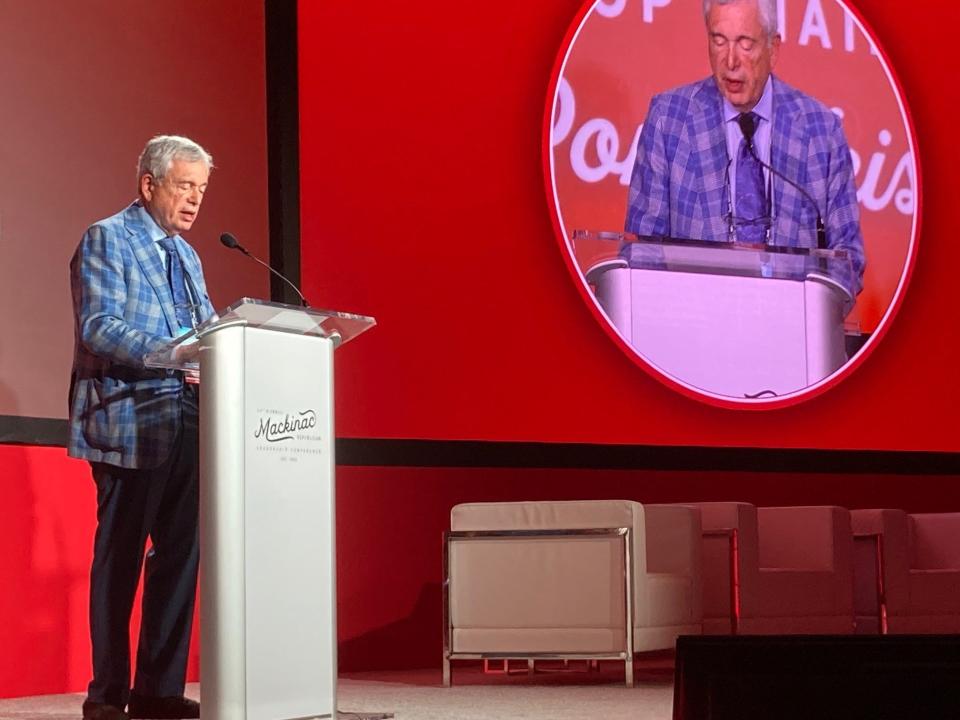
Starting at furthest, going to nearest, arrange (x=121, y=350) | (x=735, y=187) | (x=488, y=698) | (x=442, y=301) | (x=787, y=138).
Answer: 1. (x=787, y=138)
2. (x=735, y=187)
3. (x=442, y=301)
4. (x=488, y=698)
5. (x=121, y=350)

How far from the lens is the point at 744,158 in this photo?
6.59 meters

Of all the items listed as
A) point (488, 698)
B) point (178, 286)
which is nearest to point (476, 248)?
point (488, 698)

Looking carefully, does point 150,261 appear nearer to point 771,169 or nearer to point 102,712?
point 102,712

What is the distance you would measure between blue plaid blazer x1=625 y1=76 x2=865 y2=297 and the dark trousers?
3.16 m

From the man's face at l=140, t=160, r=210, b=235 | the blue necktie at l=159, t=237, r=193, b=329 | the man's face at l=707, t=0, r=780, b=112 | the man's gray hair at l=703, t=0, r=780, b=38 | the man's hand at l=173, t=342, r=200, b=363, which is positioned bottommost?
the man's hand at l=173, t=342, r=200, b=363

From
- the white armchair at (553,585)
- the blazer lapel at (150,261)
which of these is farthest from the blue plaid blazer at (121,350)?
the white armchair at (553,585)

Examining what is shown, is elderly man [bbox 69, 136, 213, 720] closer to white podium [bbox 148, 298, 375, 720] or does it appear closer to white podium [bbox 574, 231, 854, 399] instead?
white podium [bbox 148, 298, 375, 720]

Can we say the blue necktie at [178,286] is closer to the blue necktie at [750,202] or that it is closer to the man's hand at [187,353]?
the man's hand at [187,353]

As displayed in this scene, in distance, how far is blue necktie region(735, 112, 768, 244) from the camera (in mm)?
6500

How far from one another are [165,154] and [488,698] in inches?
79.4

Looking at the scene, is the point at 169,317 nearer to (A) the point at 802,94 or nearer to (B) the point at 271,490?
(B) the point at 271,490

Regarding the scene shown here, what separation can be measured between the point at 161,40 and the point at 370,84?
2.99 ft

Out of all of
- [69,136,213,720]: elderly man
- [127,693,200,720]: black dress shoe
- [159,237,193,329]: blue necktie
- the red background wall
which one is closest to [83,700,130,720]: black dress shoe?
[69,136,213,720]: elderly man

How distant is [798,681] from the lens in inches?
72.4
